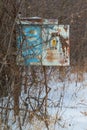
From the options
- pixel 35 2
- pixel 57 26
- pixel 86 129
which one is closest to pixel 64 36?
pixel 57 26

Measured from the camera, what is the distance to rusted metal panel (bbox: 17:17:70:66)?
5.41m

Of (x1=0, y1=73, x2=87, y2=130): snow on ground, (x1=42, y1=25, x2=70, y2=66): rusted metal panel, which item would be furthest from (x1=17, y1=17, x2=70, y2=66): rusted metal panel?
(x1=0, y1=73, x2=87, y2=130): snow on ground

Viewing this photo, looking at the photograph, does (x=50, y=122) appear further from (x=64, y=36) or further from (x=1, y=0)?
(x=1, y=0)

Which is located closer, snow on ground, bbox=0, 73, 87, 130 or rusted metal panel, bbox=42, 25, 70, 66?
rusted metal panel, bbox=42, 25, 70, 66

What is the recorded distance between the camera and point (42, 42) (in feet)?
18.1

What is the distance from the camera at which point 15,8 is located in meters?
5.23

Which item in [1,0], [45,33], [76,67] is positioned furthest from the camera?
[76,67]

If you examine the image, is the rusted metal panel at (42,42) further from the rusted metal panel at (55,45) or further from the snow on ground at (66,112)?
the snow on ground at (66,112)

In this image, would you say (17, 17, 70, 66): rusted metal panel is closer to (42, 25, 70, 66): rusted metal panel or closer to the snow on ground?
(42, 25, 70, 66): rusted metal panel

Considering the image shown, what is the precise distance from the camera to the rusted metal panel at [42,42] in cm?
541

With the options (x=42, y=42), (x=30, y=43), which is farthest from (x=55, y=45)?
(x=30, y=43)

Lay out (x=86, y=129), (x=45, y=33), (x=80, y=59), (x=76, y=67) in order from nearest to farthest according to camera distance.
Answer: (x=45, y=33) < (x=86, y=129) < (x=76, y=67) < (x=80, y=59)

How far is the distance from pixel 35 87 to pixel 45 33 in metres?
0.77

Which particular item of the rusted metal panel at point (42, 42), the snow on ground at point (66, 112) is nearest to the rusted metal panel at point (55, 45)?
the rusted metal panel at point (42, 42)
